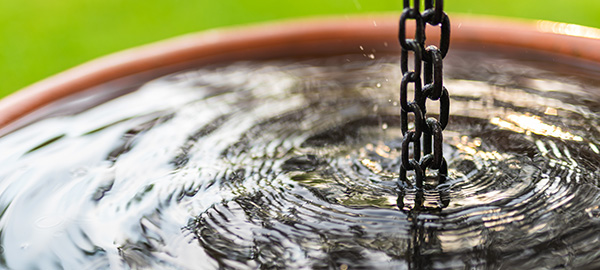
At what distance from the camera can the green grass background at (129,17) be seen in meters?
3.89

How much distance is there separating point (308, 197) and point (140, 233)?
1.27ft

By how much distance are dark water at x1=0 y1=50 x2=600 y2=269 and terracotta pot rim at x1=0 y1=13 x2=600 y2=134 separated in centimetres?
13

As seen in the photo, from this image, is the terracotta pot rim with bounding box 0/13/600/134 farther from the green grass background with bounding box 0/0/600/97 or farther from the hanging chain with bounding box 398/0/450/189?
the green grass background with bounding box 0/0/600/97

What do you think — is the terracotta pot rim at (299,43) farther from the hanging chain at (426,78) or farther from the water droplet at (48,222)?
the hanging chain at (426,78)

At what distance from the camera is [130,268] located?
1.30 m

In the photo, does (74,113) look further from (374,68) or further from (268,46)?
(374,68)

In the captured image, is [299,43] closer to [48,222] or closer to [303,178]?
[303,178]

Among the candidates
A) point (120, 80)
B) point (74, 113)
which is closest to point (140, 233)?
point (74, 113)

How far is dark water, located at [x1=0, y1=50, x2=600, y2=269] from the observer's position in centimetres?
133

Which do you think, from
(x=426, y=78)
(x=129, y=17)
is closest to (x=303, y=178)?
(x=426, y=78)

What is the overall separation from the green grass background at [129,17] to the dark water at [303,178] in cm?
176

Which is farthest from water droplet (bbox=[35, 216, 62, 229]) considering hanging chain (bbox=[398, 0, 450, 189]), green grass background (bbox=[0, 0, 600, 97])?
green grass background (bbox=[0, 0, 600, 97])

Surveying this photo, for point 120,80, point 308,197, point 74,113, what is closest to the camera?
point 308,197

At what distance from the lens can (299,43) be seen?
265 cm
